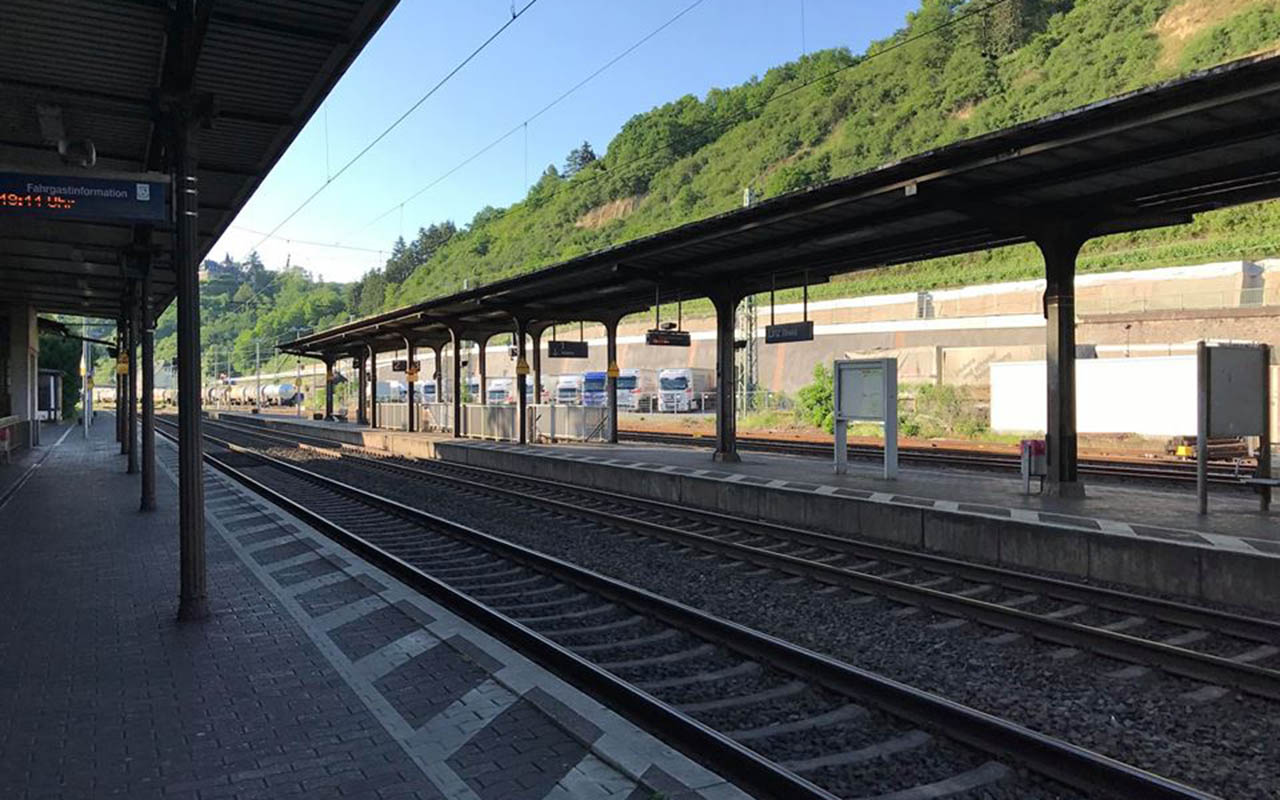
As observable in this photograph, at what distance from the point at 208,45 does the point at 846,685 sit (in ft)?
25.4

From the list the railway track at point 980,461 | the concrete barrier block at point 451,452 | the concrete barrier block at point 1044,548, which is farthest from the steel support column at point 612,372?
the concrete barrier block at point 1044,548

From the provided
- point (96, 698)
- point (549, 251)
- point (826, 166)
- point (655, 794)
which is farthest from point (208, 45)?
point (549, 251)

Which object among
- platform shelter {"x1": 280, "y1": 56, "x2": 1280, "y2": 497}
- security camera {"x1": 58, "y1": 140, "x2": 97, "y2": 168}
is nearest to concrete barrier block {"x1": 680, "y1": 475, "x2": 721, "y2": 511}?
platform shelter {"x1": 280, "y1": 56, "x2": 1280, "y2": 497}

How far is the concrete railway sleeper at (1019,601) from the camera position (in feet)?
20.4

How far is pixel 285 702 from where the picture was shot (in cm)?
518

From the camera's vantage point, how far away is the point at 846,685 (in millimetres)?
5527

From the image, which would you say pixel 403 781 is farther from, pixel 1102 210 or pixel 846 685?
pixel 1102 210

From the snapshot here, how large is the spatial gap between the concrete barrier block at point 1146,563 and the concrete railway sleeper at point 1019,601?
683mm

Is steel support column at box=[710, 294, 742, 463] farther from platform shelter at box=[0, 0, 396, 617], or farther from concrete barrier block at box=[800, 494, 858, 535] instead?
platform shelter at box=[0, 0, 396, 617]

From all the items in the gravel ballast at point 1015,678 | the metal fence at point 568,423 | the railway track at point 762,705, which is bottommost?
the gravel ballast at point 1015,678

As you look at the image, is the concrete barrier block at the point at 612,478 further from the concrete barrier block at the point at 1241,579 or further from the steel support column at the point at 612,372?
the concrete barrier block at the point at 1241,579

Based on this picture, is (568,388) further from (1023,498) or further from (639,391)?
(1023,498)

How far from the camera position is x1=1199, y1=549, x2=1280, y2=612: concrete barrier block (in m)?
7.91

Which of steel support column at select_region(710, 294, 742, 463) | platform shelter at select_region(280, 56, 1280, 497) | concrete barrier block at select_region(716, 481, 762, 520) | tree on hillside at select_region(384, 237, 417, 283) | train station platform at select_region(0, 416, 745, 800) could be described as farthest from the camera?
tree on hillside at select_region(384, 237, 417, 283)
